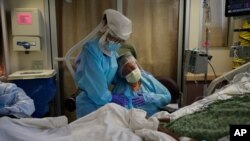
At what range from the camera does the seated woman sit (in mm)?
2027

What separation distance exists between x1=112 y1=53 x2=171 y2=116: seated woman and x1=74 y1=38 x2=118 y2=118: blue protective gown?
0.12 metres

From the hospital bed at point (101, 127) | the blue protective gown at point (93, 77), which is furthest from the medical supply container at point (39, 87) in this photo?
the hospital bed at point (101, 127)

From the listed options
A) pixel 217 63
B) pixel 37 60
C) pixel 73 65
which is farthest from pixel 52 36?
pixel 217 63

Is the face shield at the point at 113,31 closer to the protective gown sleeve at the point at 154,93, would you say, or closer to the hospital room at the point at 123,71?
the hospital room at the point at 123,71

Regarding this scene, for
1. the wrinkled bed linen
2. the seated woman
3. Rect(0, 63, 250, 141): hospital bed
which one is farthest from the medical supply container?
the wrinkled bed linen

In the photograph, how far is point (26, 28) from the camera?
272cm

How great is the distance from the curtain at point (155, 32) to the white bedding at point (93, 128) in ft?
6.01

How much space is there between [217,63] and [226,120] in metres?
2.17

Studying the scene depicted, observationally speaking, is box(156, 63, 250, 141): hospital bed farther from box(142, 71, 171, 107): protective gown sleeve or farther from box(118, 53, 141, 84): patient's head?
box(118, 53, 141, 84): patient's head

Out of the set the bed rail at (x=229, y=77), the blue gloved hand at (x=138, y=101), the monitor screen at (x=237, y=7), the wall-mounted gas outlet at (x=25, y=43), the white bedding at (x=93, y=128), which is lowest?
the blue gloved hand at (x=138, y=101)

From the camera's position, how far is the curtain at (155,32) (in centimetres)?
305

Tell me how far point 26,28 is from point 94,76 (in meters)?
1.31

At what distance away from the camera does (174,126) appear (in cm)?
117

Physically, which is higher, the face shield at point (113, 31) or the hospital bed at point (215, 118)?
the face shield at point (113, 31)
